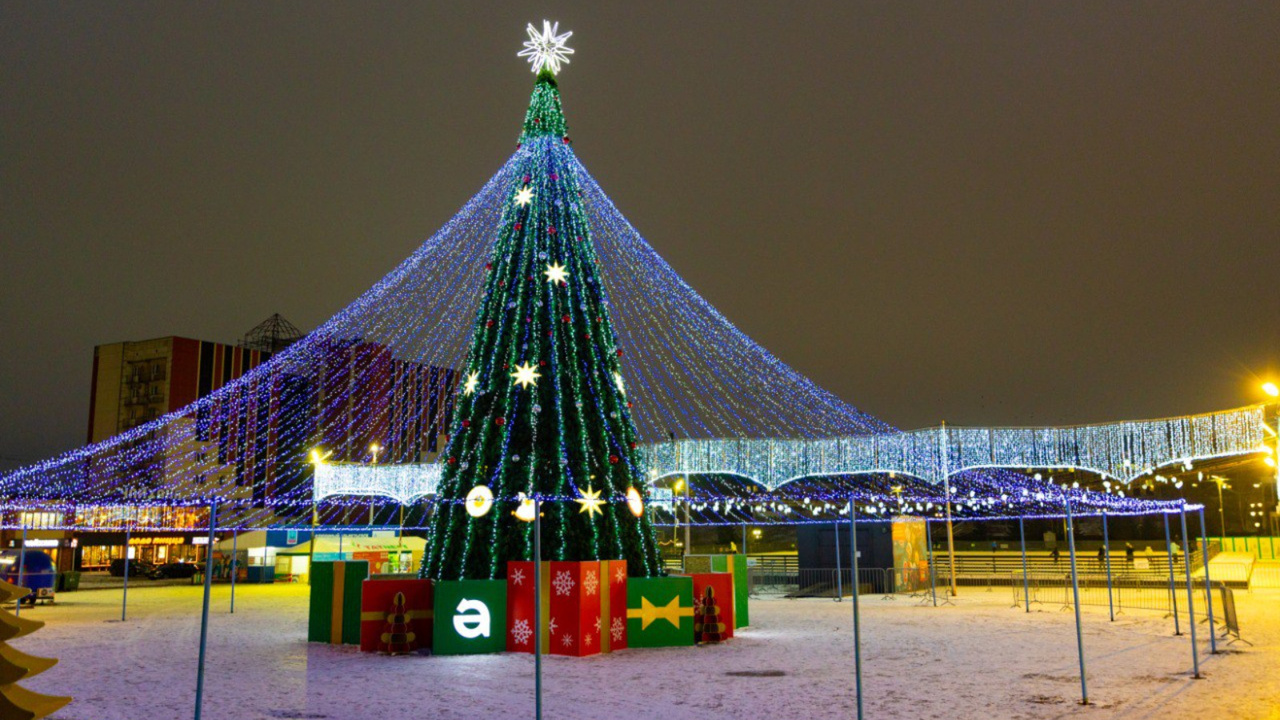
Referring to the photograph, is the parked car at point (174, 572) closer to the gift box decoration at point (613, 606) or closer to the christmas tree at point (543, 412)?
the christmas tree at point (543, 412)

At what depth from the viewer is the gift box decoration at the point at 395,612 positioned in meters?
15.5

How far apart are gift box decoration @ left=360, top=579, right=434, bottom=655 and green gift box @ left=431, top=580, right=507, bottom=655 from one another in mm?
642

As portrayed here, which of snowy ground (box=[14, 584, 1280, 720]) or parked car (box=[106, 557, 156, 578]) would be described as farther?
parked car (box=[106, 557, 156, 578])

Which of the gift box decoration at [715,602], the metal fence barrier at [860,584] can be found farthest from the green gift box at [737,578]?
the metal fence barrier at [860,584]

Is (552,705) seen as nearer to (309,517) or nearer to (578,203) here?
(578,203)

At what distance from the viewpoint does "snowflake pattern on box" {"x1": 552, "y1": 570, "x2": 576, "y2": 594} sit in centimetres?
1500

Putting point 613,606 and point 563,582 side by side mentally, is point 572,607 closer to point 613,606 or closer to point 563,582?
point 563,582

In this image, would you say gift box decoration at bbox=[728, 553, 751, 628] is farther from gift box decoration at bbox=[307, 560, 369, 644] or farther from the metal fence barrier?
the metal fence barrier

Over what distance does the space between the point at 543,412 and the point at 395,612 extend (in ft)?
12.8

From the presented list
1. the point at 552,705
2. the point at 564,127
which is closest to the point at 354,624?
the point at 552,705

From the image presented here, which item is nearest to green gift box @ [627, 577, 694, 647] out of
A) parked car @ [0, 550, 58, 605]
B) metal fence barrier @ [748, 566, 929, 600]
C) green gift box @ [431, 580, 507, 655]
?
green gift box @ [431, 580, 507, 655]

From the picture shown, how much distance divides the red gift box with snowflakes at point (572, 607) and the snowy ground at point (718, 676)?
1.63 ft

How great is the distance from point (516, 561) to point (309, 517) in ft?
121

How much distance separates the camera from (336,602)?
17.1 meters
